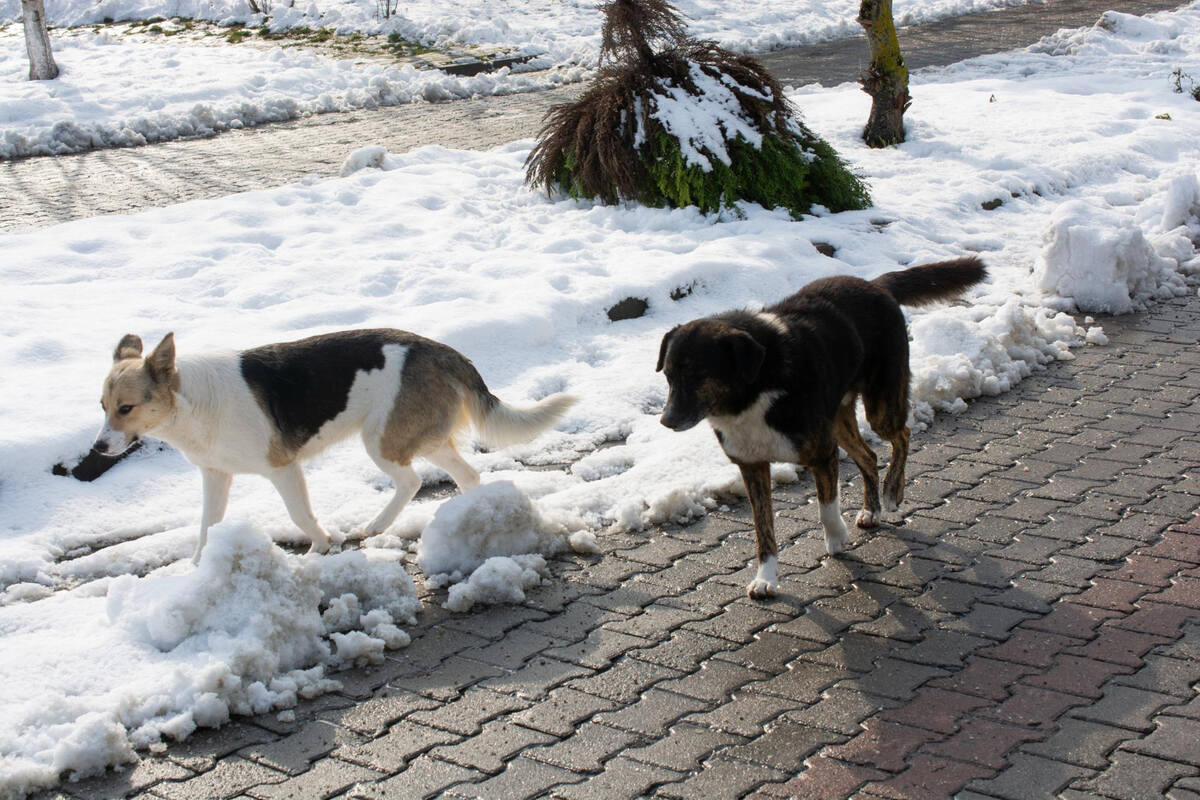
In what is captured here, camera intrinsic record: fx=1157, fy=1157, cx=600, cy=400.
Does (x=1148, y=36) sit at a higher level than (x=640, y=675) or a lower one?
higher

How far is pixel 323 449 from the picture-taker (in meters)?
5.48

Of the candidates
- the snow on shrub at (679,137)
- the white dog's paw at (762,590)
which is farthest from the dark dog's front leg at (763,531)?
the snow on shrub at (679,137)

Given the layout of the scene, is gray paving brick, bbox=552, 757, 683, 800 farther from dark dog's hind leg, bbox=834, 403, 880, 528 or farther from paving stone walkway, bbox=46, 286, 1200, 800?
dark dog's hind leg, bbox=834, 403, 880, 528

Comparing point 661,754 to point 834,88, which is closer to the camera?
point 661,754

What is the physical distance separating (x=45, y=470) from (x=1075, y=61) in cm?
1604

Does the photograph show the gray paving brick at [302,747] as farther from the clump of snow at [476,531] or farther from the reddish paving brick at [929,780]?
the reddish paving brick at [929,780]

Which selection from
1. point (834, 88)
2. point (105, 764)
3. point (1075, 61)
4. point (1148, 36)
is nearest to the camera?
point (105, 764)

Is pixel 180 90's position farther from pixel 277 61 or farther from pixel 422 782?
pixel 422 782

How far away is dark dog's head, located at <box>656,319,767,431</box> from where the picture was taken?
4.52 m

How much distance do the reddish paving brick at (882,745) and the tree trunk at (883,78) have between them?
965 centimetres

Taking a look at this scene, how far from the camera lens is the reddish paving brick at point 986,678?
13.2 ft

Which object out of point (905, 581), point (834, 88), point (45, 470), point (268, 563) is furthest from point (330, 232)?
point (834, 88)

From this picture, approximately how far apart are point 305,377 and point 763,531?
219cm

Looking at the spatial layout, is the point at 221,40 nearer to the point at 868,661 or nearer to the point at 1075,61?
the point at 1075,61
